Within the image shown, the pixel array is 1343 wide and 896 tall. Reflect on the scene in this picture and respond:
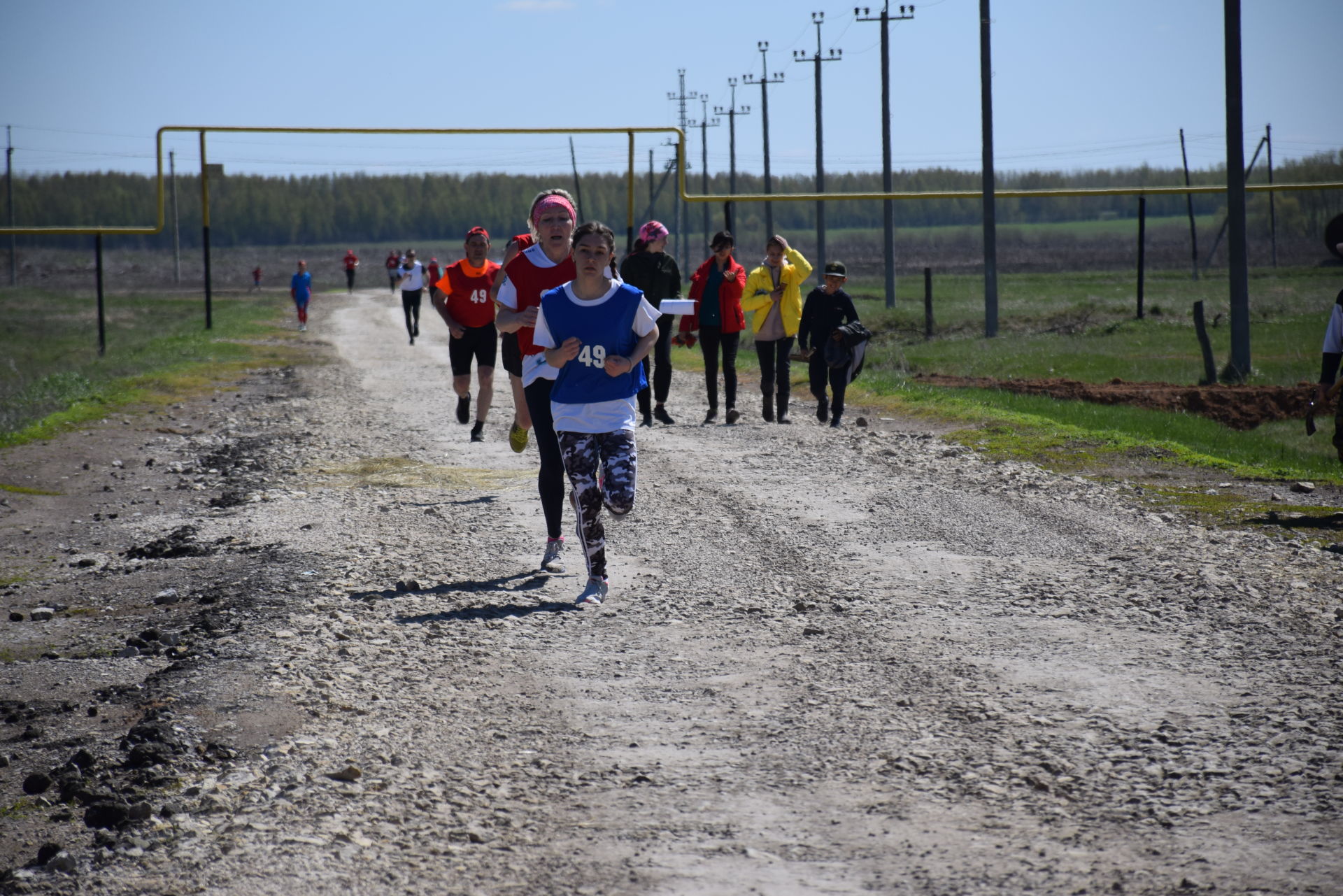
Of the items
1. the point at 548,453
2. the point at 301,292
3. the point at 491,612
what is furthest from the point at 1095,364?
the point at 301,292

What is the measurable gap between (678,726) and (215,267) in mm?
106127

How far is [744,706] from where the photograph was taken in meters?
4.81

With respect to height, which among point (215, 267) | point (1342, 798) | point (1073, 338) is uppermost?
point (215, 267)

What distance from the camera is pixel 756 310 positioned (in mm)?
13586

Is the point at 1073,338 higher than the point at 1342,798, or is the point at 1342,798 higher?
the point at 1073,338

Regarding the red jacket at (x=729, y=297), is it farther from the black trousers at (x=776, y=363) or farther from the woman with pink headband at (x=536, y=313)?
the woman with pink headband at (x=536, y=313)

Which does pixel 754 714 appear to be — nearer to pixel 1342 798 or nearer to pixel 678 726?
pixel 678 726

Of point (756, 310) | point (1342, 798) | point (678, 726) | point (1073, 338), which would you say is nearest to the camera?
point (1342, 798)

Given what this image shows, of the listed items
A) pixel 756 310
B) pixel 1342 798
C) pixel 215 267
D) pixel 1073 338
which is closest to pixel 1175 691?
pixel 1342 798

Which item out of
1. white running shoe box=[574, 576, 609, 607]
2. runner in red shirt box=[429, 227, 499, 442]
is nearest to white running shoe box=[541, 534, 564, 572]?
white running shoe box=[574, 576, 609, 607]

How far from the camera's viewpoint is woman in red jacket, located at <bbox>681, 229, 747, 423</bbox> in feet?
44.4

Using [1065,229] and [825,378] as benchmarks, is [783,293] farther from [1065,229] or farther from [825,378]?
[1065,229]

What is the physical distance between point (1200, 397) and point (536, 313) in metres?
11.1

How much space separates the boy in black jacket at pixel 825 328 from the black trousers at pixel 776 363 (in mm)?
198
